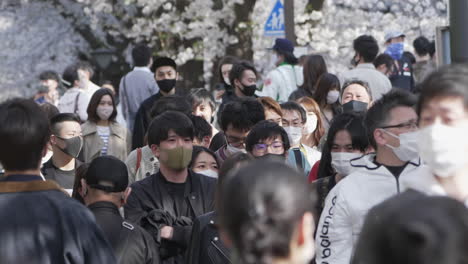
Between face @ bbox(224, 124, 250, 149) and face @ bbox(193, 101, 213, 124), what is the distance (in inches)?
70.7

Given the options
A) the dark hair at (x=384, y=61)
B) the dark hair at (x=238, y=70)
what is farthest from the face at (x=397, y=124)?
the dark hair at (x=384, y=61)

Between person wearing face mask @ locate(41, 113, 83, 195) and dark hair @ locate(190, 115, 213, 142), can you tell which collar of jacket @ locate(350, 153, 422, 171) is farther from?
dark hair @ locate(190, 115, 213, 142)

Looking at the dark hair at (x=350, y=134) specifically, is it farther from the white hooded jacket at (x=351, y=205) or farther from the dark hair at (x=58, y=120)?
the dark hair at (x=58, y=120)

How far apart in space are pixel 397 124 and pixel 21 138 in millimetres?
1929

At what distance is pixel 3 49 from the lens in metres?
29.1

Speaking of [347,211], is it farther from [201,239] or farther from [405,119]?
[201,239]

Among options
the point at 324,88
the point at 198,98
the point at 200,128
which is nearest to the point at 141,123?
the point at 198,98

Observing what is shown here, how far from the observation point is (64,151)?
841 cm

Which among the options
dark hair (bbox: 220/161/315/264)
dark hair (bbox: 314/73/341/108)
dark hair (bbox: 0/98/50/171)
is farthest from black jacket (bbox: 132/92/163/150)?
dark hair (bbox: 220/161/315/264)

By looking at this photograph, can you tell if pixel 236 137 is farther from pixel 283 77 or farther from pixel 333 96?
pixel 283 77

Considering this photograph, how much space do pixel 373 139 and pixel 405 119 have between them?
203 mm

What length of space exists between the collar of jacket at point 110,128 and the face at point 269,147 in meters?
4.09

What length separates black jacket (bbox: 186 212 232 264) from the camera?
227 inches

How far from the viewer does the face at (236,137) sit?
26.4 feet
